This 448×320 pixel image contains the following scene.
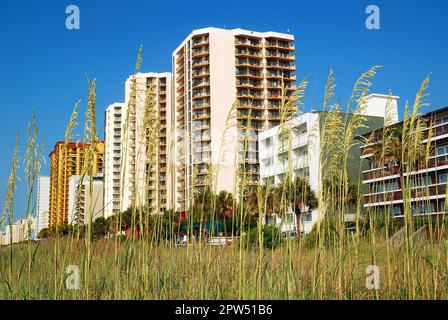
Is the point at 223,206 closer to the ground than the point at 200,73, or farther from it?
closer to the ground

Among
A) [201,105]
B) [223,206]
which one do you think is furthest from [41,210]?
[201,105]

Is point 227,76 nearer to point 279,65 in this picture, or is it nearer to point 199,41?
point 199,41

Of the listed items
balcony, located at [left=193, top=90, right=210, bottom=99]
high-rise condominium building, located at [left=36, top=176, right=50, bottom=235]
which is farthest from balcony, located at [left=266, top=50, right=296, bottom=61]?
high-rise condominium building, located at [left=36, top=176, right=50, bottom=235]

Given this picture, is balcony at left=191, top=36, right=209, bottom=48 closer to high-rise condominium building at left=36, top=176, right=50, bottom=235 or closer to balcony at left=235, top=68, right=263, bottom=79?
balcony at left=235, top=68, right=263, bottom=79

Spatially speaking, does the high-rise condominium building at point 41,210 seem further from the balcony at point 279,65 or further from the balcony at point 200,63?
the balcony at point 279,65

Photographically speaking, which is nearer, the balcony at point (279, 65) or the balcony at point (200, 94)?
the balcony at point (200, 94)

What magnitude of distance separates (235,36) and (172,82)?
1708cm

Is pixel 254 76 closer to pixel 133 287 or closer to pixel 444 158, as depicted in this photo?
pixel 444 158

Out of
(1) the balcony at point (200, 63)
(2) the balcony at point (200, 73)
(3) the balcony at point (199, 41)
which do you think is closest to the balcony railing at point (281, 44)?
(3) the balcony at point (199, 41)

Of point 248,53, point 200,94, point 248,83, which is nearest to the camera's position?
point 200,94

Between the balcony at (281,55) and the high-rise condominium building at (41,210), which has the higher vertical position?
the balcony at (281,55)
